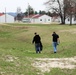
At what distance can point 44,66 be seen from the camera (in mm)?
15148

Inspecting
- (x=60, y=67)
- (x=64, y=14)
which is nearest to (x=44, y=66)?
(x=60, y=67)

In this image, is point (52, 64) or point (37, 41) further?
point (37, 41)

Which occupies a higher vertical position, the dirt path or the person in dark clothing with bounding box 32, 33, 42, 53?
the person in dark clothing with bounding box 32, 33, 42, 53

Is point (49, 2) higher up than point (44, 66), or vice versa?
point (49, 2)

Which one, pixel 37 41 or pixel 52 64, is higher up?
pixel 37 41

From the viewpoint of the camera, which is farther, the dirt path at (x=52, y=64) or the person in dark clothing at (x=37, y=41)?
the person in dark clothing at (x=37, y=41)

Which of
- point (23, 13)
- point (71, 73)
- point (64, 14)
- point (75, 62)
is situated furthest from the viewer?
point (23, 13)

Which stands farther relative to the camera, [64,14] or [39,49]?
[64,14]

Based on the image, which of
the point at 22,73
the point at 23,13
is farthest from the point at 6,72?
the point at 23,13

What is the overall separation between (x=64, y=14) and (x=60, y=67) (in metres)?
83.6

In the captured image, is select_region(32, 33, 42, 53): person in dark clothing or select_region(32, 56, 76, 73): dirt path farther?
select_region(32, 33, 42, 53): person in dark clothing

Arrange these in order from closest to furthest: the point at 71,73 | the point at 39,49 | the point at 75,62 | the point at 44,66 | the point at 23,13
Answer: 1. the point at 71,73
2. the point at 44,66
3. the point at 75,62
4. the point at 39,49
5. the point at 23,13

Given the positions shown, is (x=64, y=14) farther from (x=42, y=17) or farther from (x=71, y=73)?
(x=71, y=73)

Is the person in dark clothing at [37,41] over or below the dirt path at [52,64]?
over
